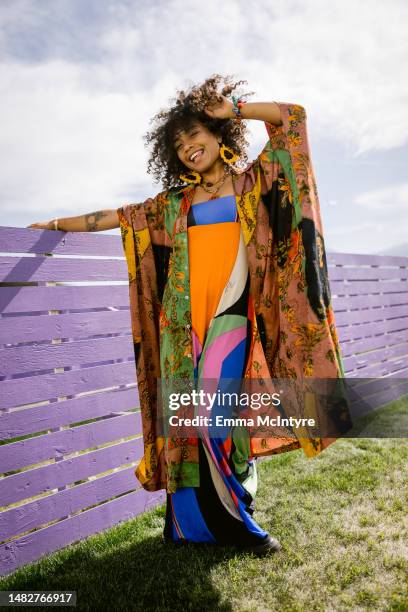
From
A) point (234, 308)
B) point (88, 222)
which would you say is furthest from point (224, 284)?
point (88, 222)

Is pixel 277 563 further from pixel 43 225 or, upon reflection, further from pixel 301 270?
pixel 43 225

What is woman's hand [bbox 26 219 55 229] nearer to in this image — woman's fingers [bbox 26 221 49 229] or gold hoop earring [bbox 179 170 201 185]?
woman's fingers [bbox 26 221 49 229]

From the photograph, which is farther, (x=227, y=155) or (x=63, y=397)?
(x=63, y=397)

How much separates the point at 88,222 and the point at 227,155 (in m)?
0.78

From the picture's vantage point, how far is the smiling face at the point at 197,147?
2402 mm

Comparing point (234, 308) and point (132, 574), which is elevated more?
point (234, 308)

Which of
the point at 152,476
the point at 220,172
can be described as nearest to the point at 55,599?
the point at 152,476

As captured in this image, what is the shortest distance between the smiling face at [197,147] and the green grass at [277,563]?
181 centimetres

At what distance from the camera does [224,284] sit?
234 cm

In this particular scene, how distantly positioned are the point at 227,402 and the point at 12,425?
104 cm

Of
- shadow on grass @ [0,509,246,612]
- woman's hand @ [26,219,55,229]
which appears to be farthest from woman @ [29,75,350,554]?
woman's hand @ [26,219,55,229]

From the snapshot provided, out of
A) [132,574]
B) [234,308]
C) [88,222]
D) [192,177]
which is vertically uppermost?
[192,177]

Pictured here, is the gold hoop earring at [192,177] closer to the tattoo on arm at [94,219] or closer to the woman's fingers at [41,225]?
the tattoo on arm at [94,219]

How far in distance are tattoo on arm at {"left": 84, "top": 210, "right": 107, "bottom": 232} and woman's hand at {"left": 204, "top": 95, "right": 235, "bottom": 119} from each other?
2.37 ft
